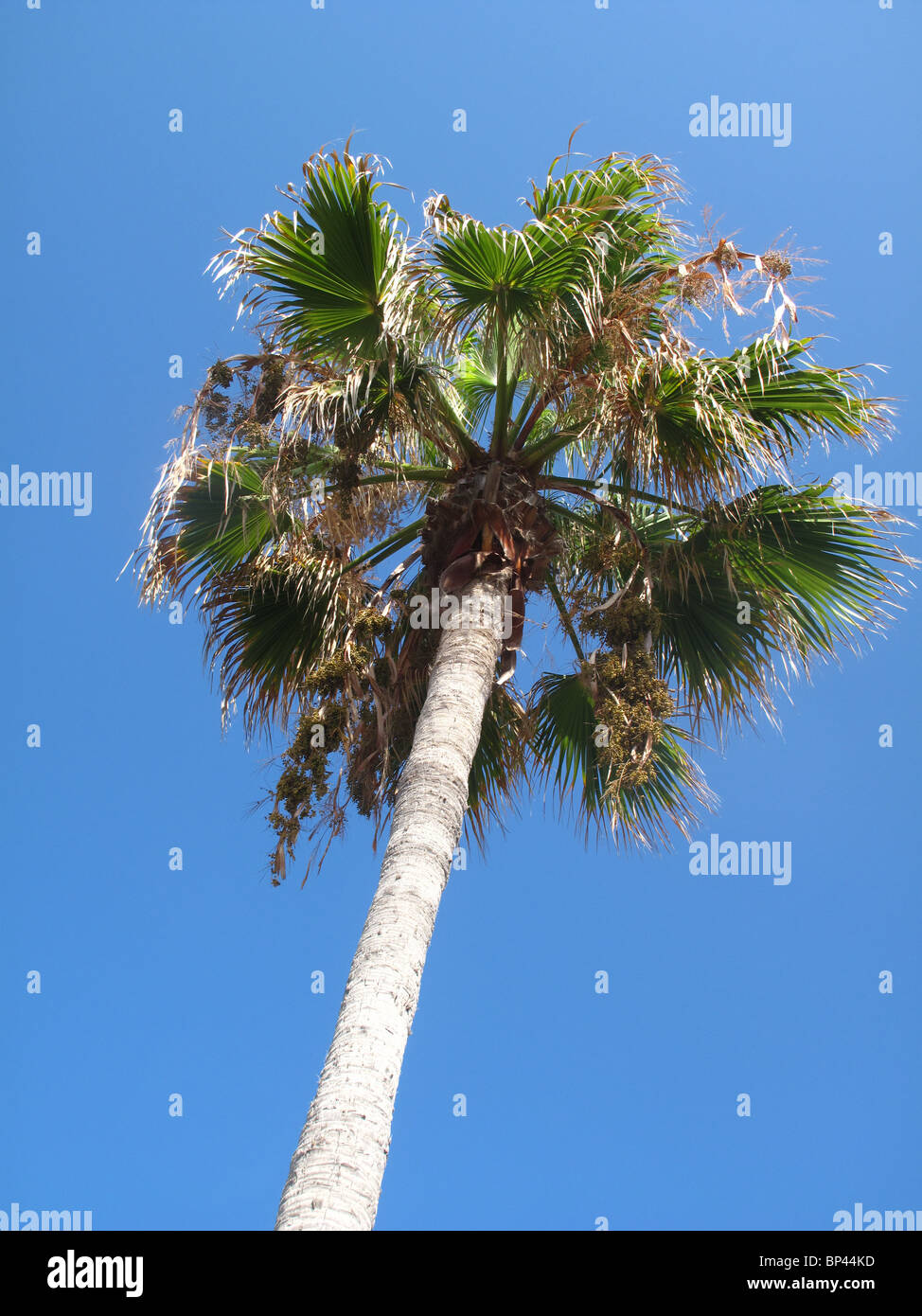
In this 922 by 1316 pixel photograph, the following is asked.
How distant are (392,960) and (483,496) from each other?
10.9 ft

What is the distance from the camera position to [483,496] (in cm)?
686

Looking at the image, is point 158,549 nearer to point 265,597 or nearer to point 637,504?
point 265,597

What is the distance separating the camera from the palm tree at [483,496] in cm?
628

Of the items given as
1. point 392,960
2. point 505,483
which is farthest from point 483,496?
point 392,960

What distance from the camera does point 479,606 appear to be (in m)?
6.54

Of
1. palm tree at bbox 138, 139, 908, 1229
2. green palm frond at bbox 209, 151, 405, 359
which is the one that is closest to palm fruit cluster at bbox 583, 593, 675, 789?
palm tree at bbox 138, 139, 908, 1229

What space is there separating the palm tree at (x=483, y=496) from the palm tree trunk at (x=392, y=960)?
0.11 feet
